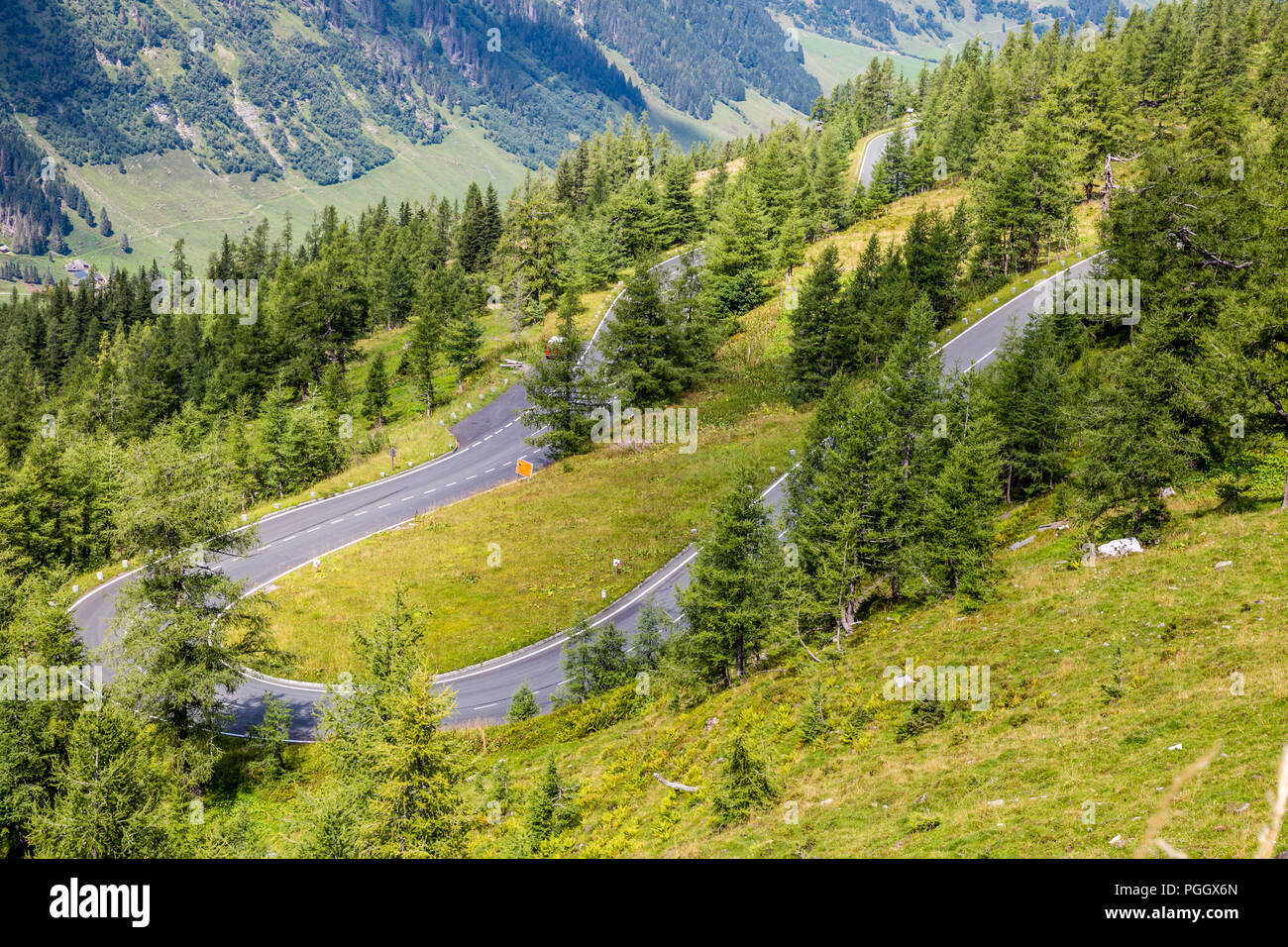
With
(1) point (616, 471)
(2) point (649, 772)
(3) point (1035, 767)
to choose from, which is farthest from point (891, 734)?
(1) point (616, 471)

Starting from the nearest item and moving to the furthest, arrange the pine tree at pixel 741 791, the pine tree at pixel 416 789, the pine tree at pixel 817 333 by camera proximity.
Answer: the pine tree at pixel 416 789, the pine tree at pixel 741 791, the pine tree at pixel 817 333

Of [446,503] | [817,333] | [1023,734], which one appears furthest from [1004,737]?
[446,503]

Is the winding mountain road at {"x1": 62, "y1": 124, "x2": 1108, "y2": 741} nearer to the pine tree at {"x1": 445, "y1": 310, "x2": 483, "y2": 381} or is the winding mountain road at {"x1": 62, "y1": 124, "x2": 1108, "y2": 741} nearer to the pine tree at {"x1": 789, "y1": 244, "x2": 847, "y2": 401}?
the pine tree at {"x1": 445, "y1": 310, "x2": 483, "y2": 381}

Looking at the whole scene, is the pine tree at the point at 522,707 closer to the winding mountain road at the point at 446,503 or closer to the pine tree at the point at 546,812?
the winding mountain road at the point at 446,503

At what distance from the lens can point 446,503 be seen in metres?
65.8

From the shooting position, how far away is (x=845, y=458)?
35.8m

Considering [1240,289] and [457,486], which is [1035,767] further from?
[457,486]

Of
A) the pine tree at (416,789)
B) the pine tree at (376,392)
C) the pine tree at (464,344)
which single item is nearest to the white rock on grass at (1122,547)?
the pine tree at (416,789)

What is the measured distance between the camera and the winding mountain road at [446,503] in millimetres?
44406

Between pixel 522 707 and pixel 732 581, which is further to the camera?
pixel 522 707

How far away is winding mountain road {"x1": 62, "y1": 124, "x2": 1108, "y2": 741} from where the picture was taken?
146 ft

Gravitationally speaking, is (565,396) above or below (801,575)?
above

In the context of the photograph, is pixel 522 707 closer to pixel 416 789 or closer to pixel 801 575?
pixel 801 575

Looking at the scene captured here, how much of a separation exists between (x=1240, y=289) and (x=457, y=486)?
53.9 metres
